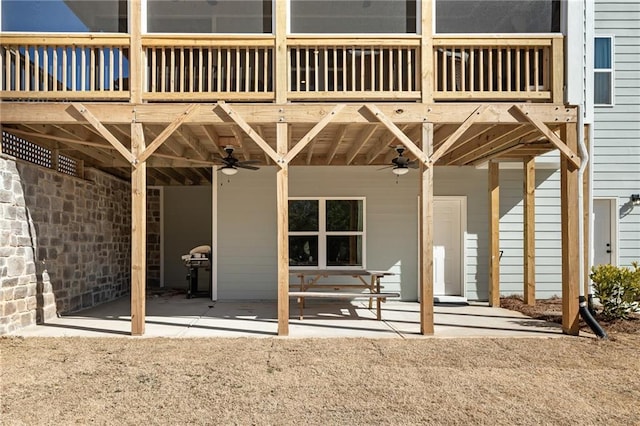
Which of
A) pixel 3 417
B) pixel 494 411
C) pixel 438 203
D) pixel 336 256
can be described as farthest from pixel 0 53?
pixel 438 203

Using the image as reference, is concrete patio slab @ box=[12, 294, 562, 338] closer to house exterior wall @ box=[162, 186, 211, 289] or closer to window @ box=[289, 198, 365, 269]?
window @ box=[289, 198, 365, 269]

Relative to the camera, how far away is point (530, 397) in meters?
3.62

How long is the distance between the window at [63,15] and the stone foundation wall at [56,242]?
188 centimetres

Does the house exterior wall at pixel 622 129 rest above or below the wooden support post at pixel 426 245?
above

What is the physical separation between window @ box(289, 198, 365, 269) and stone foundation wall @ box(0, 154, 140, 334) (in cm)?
347

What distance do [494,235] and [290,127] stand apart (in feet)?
13.8

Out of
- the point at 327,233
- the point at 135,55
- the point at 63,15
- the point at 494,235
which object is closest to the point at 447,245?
the point at 494,235

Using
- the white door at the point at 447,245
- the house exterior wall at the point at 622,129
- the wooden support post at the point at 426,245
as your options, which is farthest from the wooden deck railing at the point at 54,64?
the house exterior wall at the point at 622,129

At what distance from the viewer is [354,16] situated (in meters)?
7.34

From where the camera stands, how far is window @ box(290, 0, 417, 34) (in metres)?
7.00

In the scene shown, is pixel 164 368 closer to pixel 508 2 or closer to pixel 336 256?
pixel 336 256

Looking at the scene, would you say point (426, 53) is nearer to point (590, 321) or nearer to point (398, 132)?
point (398, 132)

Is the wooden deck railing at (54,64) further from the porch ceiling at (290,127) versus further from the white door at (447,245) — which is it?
the white door at (447,245)

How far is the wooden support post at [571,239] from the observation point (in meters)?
5.59
